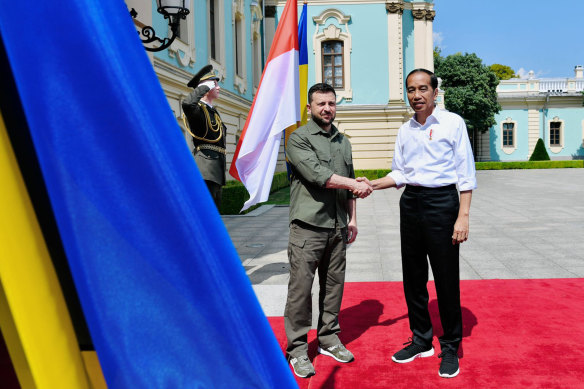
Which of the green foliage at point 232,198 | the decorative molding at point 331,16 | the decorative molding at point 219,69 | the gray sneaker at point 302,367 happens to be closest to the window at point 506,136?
the decorative molding at point 331,16

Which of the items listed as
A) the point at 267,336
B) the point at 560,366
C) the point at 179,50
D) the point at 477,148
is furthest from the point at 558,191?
the point at 477,148

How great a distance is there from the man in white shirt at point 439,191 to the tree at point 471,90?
41.5 meters

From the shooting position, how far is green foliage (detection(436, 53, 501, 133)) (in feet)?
140

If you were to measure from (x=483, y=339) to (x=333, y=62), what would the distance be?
78.8 feet

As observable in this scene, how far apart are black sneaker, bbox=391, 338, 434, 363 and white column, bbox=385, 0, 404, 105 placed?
23191mm

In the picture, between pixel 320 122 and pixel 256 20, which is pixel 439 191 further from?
pixel 256 20

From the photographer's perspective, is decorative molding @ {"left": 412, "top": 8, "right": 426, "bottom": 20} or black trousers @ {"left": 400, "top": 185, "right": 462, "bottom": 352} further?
decorative molding @ {"left": 412, "top": 8, "right": 426, "bottom": 20}

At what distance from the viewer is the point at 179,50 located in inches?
482

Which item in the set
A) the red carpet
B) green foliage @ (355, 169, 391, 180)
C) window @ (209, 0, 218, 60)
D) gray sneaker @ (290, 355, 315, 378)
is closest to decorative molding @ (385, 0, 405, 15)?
green foliage @ (355, 169, 391, 180)

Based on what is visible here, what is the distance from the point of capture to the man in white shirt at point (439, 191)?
10.6 feet

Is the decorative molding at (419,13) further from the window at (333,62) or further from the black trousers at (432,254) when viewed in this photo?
the black trousers at (432,254)

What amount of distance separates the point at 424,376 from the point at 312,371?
0.71m

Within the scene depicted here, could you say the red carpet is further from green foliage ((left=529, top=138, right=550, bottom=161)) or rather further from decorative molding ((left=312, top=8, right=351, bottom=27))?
green foliage ((left=529, top=138, right=550, bottom=161))

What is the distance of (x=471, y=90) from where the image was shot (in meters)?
42.9
